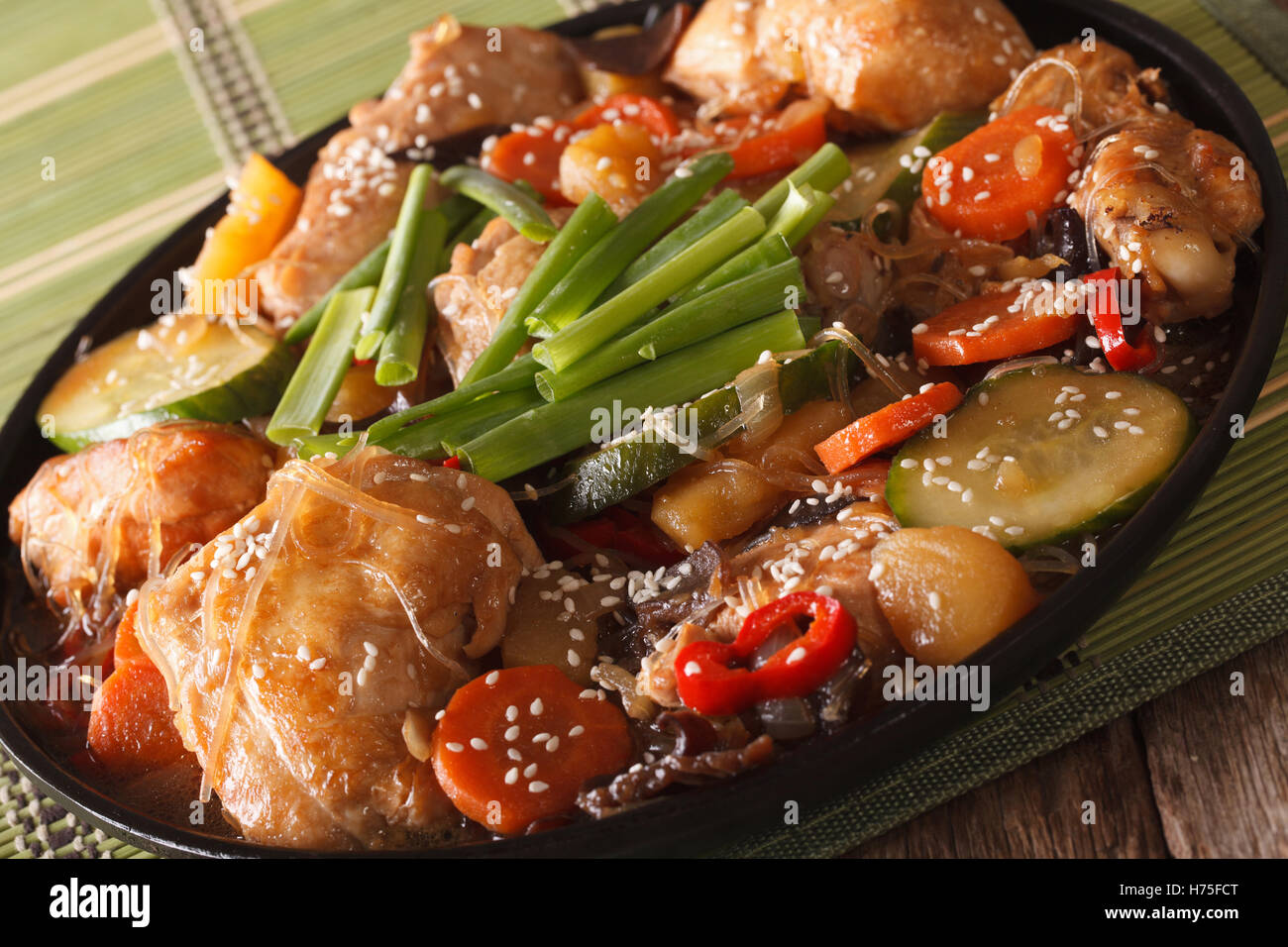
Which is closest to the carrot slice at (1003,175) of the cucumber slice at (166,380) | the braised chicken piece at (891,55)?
the braised chicken piece at (891,55)

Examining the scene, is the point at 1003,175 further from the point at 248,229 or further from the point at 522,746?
the point at 248,229

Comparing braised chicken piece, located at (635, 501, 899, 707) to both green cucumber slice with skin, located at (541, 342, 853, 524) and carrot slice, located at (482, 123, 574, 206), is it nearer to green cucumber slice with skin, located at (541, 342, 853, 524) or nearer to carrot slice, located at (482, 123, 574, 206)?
green cucumber slice with skin, located at (541, 342, 853, 524)

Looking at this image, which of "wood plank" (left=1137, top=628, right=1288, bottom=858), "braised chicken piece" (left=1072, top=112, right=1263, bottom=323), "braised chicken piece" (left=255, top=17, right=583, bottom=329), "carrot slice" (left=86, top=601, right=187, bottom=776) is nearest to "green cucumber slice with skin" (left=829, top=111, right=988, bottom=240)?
"braised chicken piece" (left=1072, top=112, right=1263, bottom=323)

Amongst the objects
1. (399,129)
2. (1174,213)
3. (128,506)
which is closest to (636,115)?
(399,129)

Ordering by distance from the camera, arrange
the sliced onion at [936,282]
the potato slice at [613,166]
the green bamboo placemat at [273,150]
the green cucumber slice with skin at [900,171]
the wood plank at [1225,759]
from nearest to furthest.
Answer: the wood plank at [1225,759] → the green bamboo placemat at [273,150] → the sliced onion at [936,282] → the green cucumber slice with skin at [900,171] → the potato slice at [613,166]

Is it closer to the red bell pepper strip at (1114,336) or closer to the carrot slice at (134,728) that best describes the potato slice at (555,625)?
the carrot slice at (134,728)

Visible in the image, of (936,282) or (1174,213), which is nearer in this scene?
(1174,213)

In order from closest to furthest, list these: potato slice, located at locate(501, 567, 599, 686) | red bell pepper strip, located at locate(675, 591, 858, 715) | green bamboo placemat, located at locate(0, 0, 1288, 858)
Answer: red bell pepper strip, located at locate(675, 591, 858, 715)
green bamboo placemat, located at locate(0, 0, 1288, 858)
potato slice, located at locate(501, 567, 599, 686)
